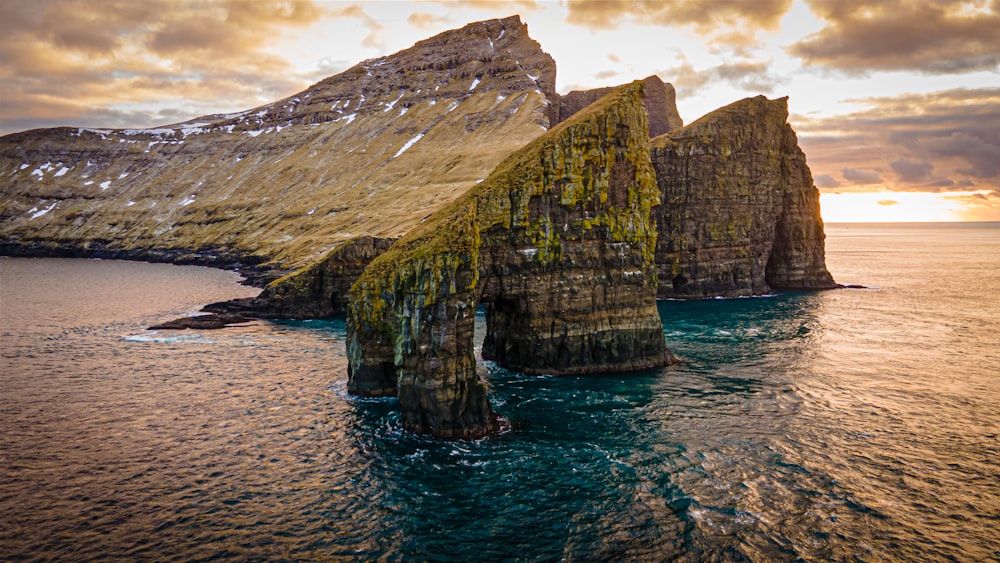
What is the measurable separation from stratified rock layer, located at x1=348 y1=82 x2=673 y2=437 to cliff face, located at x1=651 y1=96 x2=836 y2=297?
51485mm

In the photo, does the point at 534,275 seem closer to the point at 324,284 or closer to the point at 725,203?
the point at 324,284

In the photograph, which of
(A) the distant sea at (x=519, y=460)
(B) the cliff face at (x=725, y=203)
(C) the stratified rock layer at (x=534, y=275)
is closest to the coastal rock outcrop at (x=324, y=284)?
(A) the distant sea at (x=519, y=460)

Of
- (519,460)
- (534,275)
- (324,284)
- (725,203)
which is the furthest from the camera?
(725,203)

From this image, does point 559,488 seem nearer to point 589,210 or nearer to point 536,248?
point 536,248

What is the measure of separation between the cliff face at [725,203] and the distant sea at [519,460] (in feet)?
141

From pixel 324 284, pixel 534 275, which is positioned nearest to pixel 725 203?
pixel 534 275

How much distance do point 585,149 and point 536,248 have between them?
11.2m

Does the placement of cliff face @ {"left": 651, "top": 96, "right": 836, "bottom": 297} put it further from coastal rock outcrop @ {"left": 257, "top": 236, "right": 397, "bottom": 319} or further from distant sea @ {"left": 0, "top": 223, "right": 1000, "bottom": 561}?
coastal rock outcrop @ {"left": 257, "top": 236, "right": 397, "bottom": 319}

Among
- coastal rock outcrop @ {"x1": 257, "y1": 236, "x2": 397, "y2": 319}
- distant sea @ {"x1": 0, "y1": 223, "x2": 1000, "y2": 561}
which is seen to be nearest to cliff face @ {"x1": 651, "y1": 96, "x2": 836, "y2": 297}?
distant sea @ {"x1": 0, "y1": 223, "x2": 1000, "y2": 561}

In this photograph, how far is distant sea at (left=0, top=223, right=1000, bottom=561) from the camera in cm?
2911

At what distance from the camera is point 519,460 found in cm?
3812

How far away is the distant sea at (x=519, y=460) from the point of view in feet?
95.5

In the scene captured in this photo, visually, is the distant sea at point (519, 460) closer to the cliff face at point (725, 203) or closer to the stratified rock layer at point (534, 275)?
Result: the stratified rock layer at point (534, 275)

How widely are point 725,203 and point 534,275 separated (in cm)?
7238
